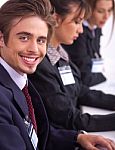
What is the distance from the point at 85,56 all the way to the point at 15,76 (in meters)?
1.10

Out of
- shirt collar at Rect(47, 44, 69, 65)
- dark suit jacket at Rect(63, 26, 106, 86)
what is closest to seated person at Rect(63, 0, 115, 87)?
dark suit jacket at Rect(63, 26, 106, 86)

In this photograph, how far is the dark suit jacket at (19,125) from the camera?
0.84 m

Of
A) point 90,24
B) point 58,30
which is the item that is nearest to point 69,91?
point 58,30

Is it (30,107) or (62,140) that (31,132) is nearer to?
(30,107)

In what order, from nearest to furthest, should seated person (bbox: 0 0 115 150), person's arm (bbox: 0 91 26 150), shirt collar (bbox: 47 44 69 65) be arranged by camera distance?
1. person's arm (bbox: 0 91 26 150)
2. seated person (bbox: 0 0 115 150)
3. shirt collar (bbox: 47 44 69 65)

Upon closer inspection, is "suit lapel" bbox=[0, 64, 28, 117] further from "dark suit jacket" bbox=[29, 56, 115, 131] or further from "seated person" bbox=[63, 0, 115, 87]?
"seated person" bbox=[63, 0, 115, 87]

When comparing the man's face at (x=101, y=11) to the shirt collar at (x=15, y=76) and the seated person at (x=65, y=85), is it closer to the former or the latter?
the seated person at (x=65, y=85)

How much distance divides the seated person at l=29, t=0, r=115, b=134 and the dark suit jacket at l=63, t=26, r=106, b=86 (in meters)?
0.27

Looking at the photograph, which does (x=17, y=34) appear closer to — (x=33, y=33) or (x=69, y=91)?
(x=33, y=33)

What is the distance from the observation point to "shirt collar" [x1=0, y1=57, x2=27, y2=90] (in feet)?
3.49

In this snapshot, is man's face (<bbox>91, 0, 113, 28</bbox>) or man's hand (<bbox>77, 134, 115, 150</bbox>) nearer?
man's hand (<bbox>77, 134, 115, 150</bbox>)

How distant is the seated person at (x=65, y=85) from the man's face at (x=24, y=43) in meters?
0.28

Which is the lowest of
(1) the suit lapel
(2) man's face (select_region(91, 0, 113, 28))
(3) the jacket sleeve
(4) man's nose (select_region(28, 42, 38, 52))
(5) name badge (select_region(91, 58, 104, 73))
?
(3) the jacket sleeve

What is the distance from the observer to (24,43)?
1052mm
